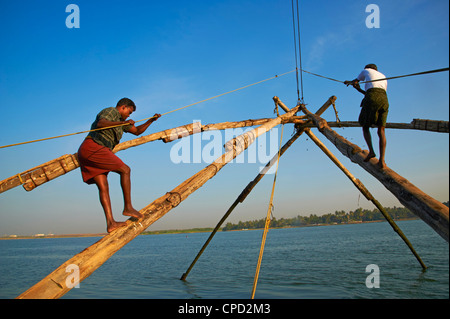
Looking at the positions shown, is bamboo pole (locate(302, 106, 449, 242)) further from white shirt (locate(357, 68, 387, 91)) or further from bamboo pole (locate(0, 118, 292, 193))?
bamboo pole (locate(0, 118, 292, 193))

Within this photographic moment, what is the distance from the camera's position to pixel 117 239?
3266mm

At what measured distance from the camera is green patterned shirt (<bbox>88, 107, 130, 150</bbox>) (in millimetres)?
3973

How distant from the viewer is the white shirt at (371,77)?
5.15m

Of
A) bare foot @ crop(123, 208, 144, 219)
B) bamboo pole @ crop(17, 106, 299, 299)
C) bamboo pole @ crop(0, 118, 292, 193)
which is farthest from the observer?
bamboo pole @ crop(0, 118, 292, 193)

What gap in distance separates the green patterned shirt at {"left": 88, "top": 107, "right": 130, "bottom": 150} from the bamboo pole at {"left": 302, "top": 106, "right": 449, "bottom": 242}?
443 centimetres

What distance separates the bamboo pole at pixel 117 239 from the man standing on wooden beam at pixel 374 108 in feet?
8.48

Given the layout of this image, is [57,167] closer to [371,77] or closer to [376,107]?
[376,107]

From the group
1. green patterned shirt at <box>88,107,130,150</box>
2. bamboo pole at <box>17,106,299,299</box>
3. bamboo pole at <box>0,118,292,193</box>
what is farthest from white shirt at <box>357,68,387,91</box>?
green patterned shirt at <box>88,107,130,150</box>

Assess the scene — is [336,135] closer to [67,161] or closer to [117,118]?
[117,118]

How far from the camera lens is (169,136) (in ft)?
20.5

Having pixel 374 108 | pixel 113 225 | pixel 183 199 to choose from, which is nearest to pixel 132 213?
pixel 113 225

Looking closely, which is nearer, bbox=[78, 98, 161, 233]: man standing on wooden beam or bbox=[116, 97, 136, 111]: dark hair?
bbox=[78, 98, 161, 233]: man standing on wooden beam

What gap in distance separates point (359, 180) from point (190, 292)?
26.2ft
